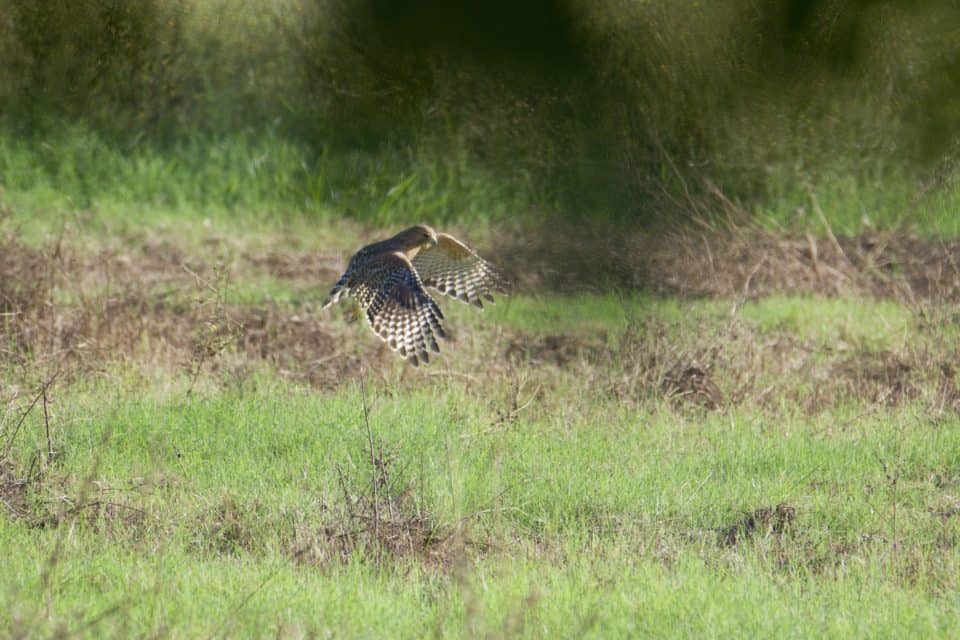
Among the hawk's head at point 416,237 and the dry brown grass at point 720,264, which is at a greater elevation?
the hawk's head at point 416,237

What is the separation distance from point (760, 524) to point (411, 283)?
8.54ft

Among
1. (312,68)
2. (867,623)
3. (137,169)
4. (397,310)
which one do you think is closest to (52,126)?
(137,169)

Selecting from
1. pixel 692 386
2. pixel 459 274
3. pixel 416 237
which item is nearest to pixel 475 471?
pixel 692 386

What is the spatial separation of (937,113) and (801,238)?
8.84 ft

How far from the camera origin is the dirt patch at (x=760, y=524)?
5.74 m

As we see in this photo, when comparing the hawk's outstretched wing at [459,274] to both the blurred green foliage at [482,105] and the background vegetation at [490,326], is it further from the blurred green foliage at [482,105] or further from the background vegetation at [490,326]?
the blurred green foliage at [482,105]

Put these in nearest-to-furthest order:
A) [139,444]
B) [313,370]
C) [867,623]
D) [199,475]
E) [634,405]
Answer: [867,623] < [199,475] < [139,444] < [634,405] < [313,370]

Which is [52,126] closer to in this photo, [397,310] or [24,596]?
[397,310]

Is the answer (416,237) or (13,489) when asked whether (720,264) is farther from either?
(13,489)

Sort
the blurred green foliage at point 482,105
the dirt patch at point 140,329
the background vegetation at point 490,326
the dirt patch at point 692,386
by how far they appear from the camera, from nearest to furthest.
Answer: the background vegetation at point 490,326 < the dirt patch at point 692,386 < the dirt patch at point 140,329 < the blurred green foliage at point 482,105

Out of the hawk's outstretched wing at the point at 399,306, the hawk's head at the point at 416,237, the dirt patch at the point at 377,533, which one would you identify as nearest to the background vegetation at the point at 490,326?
the dirt patch at the point at 377,533

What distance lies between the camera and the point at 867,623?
4.69 m

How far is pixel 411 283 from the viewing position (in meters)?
7.61

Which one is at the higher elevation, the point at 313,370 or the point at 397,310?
the point at 397,310
